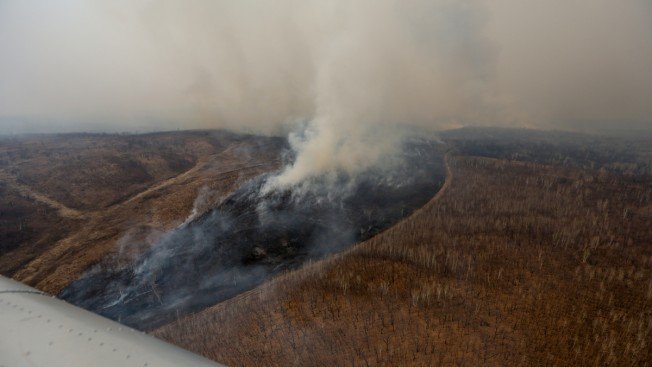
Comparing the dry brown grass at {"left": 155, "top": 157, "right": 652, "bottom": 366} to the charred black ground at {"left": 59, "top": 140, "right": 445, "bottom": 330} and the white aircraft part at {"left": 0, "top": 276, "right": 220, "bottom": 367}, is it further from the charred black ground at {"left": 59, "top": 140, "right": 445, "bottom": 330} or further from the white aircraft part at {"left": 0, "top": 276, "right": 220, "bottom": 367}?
the white aircraft part at {"left": 0, "top": 276, "right": 220, "bottom": 367}

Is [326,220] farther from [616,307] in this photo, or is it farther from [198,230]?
[616,307]

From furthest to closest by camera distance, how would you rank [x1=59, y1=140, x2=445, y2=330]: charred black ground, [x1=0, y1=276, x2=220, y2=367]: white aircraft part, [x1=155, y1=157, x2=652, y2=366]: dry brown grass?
[x1=59, y1=140, x2=445, y2=330]: charred black ground, [x1=155, y1=157, x2=652, y2=366]: dry brown grass, [x1=0, y1=276, x2=220, y2=367]: white aircraft part

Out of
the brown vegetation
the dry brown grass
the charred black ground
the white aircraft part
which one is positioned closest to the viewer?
the white aircraft part

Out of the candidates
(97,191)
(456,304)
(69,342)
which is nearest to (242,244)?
(456,304)

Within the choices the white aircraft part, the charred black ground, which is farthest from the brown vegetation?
the white aircraft part

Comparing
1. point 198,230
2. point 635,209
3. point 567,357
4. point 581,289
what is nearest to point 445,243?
point 581,289

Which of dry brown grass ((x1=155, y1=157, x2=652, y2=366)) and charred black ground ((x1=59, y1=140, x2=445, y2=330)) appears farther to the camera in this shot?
charred black ground ((x1=59, y1=140, x2=445, y2=330))
